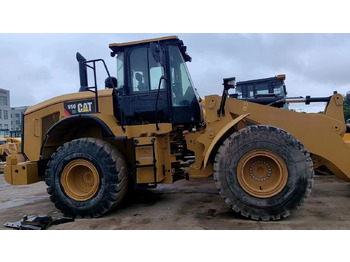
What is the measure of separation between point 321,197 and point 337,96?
70.4 inches

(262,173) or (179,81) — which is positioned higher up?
(179,81)

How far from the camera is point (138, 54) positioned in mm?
5004

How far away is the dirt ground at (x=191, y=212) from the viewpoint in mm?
3709

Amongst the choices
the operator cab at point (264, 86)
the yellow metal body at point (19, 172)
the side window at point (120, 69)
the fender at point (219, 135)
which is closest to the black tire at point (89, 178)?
the yellow metal body at point (19, 172)

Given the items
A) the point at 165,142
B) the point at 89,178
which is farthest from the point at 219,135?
the point at 89,178

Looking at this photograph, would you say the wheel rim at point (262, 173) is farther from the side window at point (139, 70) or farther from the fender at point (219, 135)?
the side window at point (139, 70)

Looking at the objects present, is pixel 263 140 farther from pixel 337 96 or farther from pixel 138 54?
pixel 138 54

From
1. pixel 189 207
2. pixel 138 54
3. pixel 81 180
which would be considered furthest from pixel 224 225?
pixel 138 54

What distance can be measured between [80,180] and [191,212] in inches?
75.5

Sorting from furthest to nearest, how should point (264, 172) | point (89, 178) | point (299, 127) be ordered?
point (89, 178) → point (299, 127) → point (264, 172)

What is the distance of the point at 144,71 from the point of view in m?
4.98

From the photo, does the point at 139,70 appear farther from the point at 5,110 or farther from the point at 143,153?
the point at 5,110

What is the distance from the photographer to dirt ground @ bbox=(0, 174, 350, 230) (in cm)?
371

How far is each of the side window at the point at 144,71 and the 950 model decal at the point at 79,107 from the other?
0.76 meters
